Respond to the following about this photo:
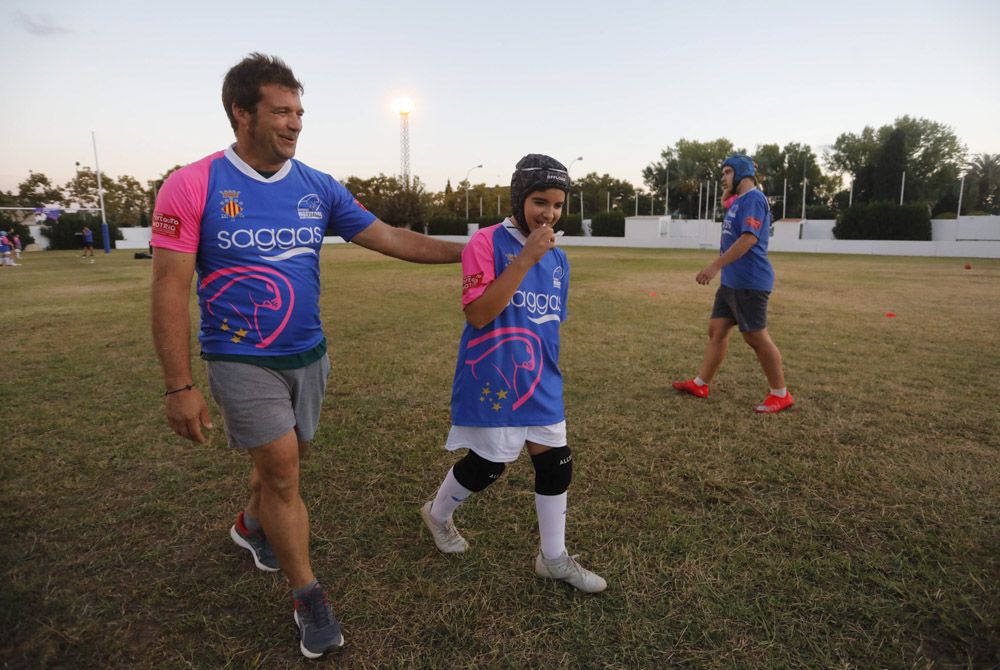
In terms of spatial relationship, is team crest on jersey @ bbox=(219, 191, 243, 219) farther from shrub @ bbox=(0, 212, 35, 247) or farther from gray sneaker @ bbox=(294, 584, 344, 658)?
shrub @ bbox=(0, 212, 35, 247)

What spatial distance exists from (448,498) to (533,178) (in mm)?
1543

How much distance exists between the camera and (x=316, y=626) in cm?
221

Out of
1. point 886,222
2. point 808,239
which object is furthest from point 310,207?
point 886,222

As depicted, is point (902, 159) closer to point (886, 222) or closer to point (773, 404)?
point (886, 222)

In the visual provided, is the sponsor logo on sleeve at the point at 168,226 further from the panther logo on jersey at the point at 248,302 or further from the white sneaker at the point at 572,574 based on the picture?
the white sneaker at the point at 572,574

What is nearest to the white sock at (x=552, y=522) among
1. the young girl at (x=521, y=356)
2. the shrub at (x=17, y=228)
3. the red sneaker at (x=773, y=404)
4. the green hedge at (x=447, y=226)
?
the young girl at (x=521, y=356)

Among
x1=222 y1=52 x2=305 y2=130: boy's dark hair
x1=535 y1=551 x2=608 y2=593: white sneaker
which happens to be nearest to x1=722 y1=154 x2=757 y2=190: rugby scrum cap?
x1=535 y1=551 x2=608 y2=593: white sneaker

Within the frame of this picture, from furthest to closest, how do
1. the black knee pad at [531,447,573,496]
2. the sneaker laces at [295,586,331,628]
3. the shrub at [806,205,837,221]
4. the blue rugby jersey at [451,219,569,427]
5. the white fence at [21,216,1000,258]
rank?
the shrub at [806,205,837,221], the white fence at [21,216,1000,258], the black knee pad at [531,447,573,496], the blue rugby jersey at [451,219,569,427], the sneaker laces at [295,586,331,628]

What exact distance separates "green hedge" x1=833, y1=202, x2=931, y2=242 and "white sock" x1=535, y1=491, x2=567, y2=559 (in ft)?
151

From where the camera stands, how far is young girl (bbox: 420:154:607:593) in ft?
7.57

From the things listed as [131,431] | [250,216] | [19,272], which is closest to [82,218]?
[19,272]

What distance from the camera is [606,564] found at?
280cm

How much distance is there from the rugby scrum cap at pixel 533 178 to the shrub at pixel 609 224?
5131 cm

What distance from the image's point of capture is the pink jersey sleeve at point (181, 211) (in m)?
2.00
